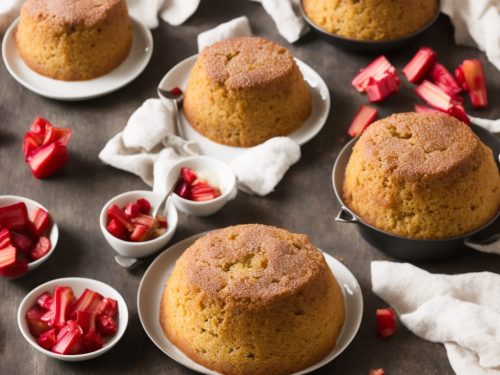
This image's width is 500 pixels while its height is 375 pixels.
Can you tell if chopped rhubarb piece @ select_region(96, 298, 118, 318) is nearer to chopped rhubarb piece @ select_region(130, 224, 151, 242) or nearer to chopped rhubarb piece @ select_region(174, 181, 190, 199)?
chopped rhubarb piece @ select_region(130, 224, 151, 242)

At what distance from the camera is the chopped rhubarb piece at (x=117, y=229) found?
3.19 meters

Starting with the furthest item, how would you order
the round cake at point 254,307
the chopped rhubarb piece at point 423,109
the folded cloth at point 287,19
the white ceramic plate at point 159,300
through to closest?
1. the folded cloth at point 287,19
2. the chopped rhubarb piece at point 423,109
3. the white ceramic plate at point 159,300
4. the round cake at point 254,307

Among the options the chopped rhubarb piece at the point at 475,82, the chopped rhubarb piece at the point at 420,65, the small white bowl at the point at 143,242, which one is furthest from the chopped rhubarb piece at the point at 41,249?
the chopped rhubarb piece at the point at 475,82

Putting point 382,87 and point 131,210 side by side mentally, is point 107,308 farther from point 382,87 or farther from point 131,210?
point 382,87

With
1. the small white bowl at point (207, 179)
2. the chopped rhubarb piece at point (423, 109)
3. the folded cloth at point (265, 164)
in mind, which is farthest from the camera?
the chopped rhubarb piece at point (423, 109)

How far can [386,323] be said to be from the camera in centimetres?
300

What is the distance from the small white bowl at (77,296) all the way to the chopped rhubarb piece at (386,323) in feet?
2.67

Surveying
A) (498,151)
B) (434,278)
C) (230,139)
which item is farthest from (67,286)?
(498,151)

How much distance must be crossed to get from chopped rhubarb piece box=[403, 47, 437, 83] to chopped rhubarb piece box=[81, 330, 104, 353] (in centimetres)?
188

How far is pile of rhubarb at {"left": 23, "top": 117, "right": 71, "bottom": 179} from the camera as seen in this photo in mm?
3502

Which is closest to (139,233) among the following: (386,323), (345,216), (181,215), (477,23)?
(181,215)

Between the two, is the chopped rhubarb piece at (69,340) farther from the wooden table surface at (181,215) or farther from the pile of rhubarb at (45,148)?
the pile of rhubarb at (45,148)

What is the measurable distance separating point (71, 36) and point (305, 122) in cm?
102

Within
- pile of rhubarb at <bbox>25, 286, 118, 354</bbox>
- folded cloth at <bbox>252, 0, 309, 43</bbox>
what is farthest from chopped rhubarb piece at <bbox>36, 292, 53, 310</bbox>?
folded cloth at <bbox>252, 0, 309, 43</bbox>
